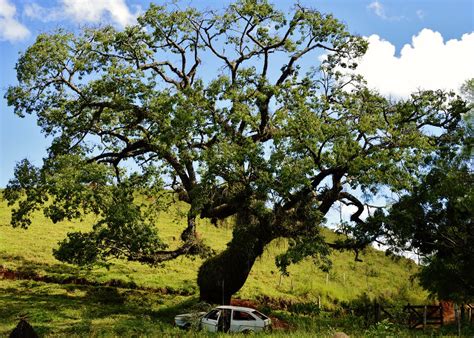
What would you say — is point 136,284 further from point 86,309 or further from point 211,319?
point 211,319

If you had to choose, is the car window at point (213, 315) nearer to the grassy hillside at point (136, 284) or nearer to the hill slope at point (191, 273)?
the grassy hillside at point (136, 284)

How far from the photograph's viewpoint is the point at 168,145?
25047 mm

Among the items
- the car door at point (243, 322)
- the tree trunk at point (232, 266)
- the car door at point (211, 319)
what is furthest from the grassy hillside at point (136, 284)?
the car door at point (243, 322)

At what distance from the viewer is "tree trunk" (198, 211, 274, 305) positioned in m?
27.3

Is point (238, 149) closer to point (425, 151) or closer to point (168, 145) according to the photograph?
point (168, 145)

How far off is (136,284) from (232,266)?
10.6 metres

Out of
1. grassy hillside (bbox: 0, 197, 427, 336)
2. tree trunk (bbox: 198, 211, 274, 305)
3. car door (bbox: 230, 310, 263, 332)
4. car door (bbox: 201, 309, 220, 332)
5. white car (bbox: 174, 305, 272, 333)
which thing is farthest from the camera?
tree trunk (bbox: 198, 211, 274, 305)

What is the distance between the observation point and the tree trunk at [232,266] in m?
27.3

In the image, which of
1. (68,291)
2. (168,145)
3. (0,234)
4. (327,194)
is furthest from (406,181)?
(0,234)

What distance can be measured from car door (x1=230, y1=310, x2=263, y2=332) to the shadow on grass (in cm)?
308

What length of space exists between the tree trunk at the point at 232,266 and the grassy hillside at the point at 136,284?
1.49 meters

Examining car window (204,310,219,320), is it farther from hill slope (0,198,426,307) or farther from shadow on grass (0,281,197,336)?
hill slope (0,198,426,307)

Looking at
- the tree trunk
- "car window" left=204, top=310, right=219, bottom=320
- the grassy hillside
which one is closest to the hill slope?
the grassy hillside

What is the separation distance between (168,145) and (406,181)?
11.9 meters
